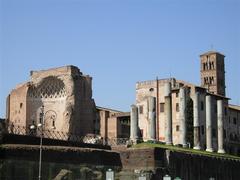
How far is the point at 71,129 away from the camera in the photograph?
6138 cm

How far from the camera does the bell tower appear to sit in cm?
8306

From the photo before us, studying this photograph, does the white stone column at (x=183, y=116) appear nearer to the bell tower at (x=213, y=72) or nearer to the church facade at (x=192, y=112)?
the church facade at (x=192, y=112)

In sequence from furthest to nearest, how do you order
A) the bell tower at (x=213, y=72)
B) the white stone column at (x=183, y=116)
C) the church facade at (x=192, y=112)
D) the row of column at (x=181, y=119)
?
the bell tower at (x=213, y=72) → the church facade at (x=192, y=112) → the white stone column at (x=183, y=116) → the row of column at (x=181, y=119)

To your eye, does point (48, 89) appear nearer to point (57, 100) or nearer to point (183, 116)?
point (57, 100)

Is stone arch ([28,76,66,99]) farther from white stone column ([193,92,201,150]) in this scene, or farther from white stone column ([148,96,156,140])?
white stone column ([193,92,201,150])

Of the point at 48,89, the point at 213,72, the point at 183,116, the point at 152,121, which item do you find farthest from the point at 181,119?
the point at 213,72

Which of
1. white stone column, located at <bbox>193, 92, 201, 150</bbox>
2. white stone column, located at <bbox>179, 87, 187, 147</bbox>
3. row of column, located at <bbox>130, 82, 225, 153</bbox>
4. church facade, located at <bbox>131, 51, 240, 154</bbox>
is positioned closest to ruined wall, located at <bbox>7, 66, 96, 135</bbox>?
church facade, located at <bbox>131, 51, 240, 154</bbox>

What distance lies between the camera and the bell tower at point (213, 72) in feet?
273

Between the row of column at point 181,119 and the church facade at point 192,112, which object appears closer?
the row of column at point 181,119

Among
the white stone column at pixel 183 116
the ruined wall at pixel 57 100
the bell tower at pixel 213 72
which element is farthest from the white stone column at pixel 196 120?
the bell tower at pixel 213 72

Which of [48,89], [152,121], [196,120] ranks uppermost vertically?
[48,89]

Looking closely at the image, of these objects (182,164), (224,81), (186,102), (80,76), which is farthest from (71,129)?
(224,81)

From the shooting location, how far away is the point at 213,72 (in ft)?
276

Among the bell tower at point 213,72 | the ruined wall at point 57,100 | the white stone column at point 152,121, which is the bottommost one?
the white stone column at point 152,121
